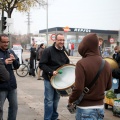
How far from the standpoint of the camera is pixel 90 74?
3266 millimetres

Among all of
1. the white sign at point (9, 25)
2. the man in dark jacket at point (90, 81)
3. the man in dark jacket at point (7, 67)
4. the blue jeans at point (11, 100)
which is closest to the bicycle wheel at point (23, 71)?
the white sign at point (9, 25)

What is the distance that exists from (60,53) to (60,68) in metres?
0.55

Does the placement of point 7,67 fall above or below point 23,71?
above

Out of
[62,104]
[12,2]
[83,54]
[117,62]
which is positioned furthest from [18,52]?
[83,54]

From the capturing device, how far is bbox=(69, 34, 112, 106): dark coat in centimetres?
323

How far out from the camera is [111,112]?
695 cm

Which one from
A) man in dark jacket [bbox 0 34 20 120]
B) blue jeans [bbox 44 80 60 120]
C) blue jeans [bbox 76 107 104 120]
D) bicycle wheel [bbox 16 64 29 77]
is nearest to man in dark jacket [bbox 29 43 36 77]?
bicycle wheel [bbox 16 64 29 77]

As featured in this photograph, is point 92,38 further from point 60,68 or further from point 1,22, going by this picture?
point 1,22

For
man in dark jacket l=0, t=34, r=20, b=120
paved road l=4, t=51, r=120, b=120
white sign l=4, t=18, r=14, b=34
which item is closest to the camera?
man in dark jacket l=0, t=34, r=20, b=120

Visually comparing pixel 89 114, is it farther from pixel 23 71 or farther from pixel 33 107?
pixel 23 71

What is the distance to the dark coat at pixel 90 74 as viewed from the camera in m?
3.23

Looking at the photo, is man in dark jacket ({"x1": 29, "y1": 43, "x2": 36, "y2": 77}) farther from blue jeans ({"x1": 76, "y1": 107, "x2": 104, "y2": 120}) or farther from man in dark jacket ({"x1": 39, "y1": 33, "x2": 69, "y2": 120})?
blue jeans ({"x1": 76, "y1": 107, "x2": 104, "y2": 120})

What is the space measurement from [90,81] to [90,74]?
86 millimetres

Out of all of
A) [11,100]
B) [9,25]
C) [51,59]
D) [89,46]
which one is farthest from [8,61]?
[9,25]
